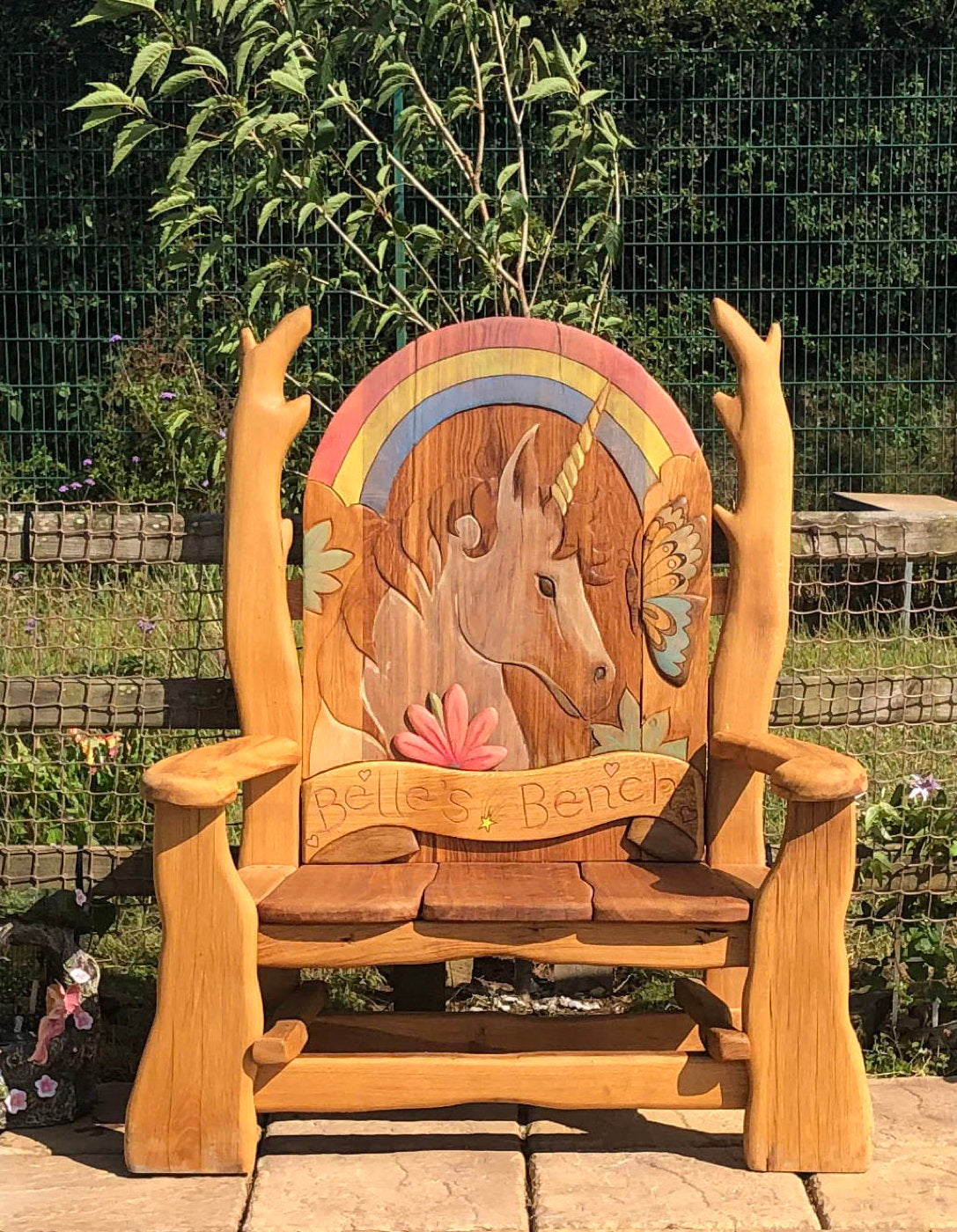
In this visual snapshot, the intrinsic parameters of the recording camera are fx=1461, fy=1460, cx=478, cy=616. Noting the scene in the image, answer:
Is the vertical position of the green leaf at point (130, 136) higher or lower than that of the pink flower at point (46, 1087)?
higher

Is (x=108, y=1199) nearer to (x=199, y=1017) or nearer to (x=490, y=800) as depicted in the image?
→ (x=199, y=1017)

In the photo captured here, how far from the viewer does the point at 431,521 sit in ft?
9.76

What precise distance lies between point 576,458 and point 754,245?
4619 millimetres

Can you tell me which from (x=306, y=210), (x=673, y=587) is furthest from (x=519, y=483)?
(x=306, y=210)

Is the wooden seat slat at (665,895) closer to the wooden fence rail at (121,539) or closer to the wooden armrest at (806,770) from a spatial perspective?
the wooden armrest at (806,770)

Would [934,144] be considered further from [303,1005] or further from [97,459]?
[303,1005]

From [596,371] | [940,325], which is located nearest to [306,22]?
[596,371]

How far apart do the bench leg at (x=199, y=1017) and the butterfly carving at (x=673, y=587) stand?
950 mm

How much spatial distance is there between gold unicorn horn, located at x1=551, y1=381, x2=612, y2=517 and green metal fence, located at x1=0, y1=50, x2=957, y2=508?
13.0 ft

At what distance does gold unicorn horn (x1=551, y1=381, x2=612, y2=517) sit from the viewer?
2.96m

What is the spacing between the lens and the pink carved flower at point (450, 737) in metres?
2.93

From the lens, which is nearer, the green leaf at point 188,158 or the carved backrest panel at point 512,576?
the carved backrest panel at point 512,576

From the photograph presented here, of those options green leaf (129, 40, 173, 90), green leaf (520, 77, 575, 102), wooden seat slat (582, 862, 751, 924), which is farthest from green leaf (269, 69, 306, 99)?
wooden seat slat (582, 862, 751, 924)

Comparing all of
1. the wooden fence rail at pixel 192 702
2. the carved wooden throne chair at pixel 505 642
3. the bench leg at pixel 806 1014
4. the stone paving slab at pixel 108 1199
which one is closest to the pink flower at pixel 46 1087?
the stone paving slab at pixel 108 1199
